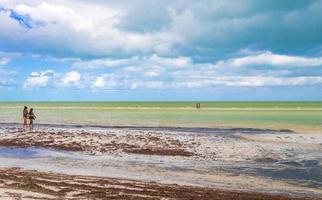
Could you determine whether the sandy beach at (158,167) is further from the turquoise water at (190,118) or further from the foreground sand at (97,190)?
the turquoise water at (190,118)

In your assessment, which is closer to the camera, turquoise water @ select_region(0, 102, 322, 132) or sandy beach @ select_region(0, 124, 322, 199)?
sandy beach @ select_region(0, 124, 322, 199)

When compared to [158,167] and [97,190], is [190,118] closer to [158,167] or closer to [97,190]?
[158,167]

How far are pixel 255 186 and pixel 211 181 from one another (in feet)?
5.80

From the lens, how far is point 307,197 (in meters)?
14.2

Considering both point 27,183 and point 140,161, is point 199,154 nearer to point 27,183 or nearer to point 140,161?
point 140,161

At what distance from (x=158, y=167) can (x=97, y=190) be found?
677 centimetres

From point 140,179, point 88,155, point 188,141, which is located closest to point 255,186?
point 140,179

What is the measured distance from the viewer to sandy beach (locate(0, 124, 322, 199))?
1362cm

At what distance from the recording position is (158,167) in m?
19.8

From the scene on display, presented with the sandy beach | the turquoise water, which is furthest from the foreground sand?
the turquoise water

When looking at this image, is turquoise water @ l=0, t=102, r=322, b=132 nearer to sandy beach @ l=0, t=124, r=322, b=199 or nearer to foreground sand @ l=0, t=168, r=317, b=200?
sandy beach @ l=0, t=124, r=322, b=199

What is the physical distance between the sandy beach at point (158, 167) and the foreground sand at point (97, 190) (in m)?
Answer: 0.02

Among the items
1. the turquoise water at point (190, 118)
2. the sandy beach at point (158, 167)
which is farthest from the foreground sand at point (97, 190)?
the turquoise water at point (190, 118)

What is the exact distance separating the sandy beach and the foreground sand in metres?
0.02
